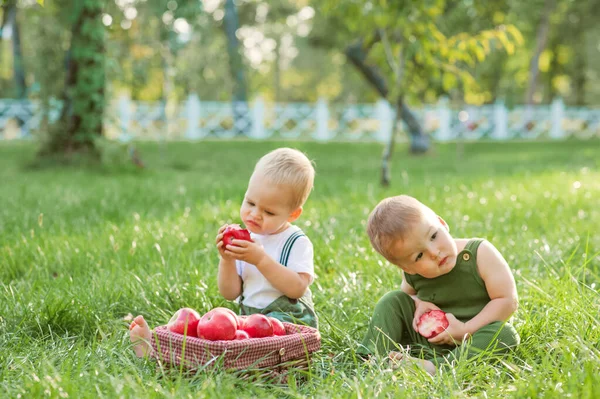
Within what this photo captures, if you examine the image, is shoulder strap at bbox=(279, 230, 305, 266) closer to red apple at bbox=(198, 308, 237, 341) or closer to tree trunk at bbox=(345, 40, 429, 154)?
red apple at bbox=(198, 308, 237, 341)

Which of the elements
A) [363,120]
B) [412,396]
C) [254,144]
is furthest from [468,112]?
[412,396]

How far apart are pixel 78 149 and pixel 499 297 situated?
8.99 meters

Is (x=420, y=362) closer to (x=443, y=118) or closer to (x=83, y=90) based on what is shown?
(x=83, y=90)

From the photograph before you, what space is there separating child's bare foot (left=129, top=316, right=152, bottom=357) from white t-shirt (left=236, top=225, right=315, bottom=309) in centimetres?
44

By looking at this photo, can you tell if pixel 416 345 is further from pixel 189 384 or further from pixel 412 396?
pixel 189 384

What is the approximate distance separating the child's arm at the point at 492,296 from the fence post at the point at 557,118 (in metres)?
25.3

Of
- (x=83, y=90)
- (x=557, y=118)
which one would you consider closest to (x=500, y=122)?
(x=557, y=118)

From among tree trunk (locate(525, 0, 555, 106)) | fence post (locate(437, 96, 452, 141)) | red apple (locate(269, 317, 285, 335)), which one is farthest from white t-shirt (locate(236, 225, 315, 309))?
tree trunk (locate(525, 0, 555, 106))

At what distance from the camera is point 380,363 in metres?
2.30

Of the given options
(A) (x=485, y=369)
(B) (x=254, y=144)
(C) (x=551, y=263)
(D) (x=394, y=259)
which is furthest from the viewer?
(B) (x=254, y=144)

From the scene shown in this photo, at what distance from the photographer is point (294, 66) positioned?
157ft

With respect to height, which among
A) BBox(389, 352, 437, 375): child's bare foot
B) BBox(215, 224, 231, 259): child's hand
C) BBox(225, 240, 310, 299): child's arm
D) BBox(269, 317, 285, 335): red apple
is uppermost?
BBox(215, 224, 231, 259): child's hand

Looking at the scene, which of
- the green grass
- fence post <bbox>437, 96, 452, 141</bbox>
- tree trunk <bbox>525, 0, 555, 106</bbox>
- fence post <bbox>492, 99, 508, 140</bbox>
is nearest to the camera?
the green grass

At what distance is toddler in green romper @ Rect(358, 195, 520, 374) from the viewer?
2434 mm
